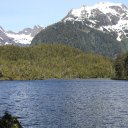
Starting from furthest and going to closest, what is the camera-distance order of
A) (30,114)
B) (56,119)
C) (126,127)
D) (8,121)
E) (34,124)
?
1. (30,114)
2. (56,119)
3. (34,124)
4. (126,127)
5. (8,121)

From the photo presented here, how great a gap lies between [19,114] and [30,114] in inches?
135

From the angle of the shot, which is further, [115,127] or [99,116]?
[99,116]

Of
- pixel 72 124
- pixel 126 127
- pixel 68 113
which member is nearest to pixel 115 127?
pixel 126 127

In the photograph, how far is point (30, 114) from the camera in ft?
340

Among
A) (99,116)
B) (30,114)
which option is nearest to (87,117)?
(99,116)

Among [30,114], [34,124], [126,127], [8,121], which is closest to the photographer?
[8,121]

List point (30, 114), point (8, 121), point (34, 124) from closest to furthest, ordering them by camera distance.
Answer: point (8, 121)
point (34, 124)
point (30, 114)

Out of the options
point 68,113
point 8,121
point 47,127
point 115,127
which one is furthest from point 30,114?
point 8,121

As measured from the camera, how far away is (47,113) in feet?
346

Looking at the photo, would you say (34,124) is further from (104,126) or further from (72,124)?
(104,126)

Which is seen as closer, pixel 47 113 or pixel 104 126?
pixel 104 126

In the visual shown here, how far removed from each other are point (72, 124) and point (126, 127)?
1201 centimetres

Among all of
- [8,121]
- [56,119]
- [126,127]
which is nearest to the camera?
[8,121]

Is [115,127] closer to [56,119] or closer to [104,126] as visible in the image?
[104,126]
